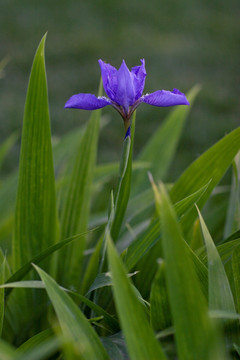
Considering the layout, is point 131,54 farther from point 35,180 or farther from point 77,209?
point 35,180

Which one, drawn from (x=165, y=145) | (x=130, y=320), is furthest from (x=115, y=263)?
(x=165, y=145)

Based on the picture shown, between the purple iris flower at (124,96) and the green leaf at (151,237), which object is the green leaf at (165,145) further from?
the purple iris flower at (124,96)

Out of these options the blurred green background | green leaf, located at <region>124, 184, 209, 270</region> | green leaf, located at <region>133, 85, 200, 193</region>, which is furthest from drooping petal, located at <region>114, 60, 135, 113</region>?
the blurred green background

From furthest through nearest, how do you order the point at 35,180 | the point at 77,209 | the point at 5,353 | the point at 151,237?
the point at 77,209 → the point at 35,180 → the point at 151,237 → the point at 5,353

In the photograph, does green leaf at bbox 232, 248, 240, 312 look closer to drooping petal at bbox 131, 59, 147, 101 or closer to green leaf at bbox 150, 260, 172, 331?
green leaf at bbox 150, 260, 172, 331

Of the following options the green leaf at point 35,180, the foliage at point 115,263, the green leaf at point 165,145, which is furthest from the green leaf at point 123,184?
the green leaf at point 165,145

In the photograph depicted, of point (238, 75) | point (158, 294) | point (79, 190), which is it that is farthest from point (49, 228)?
point (238, 75)
